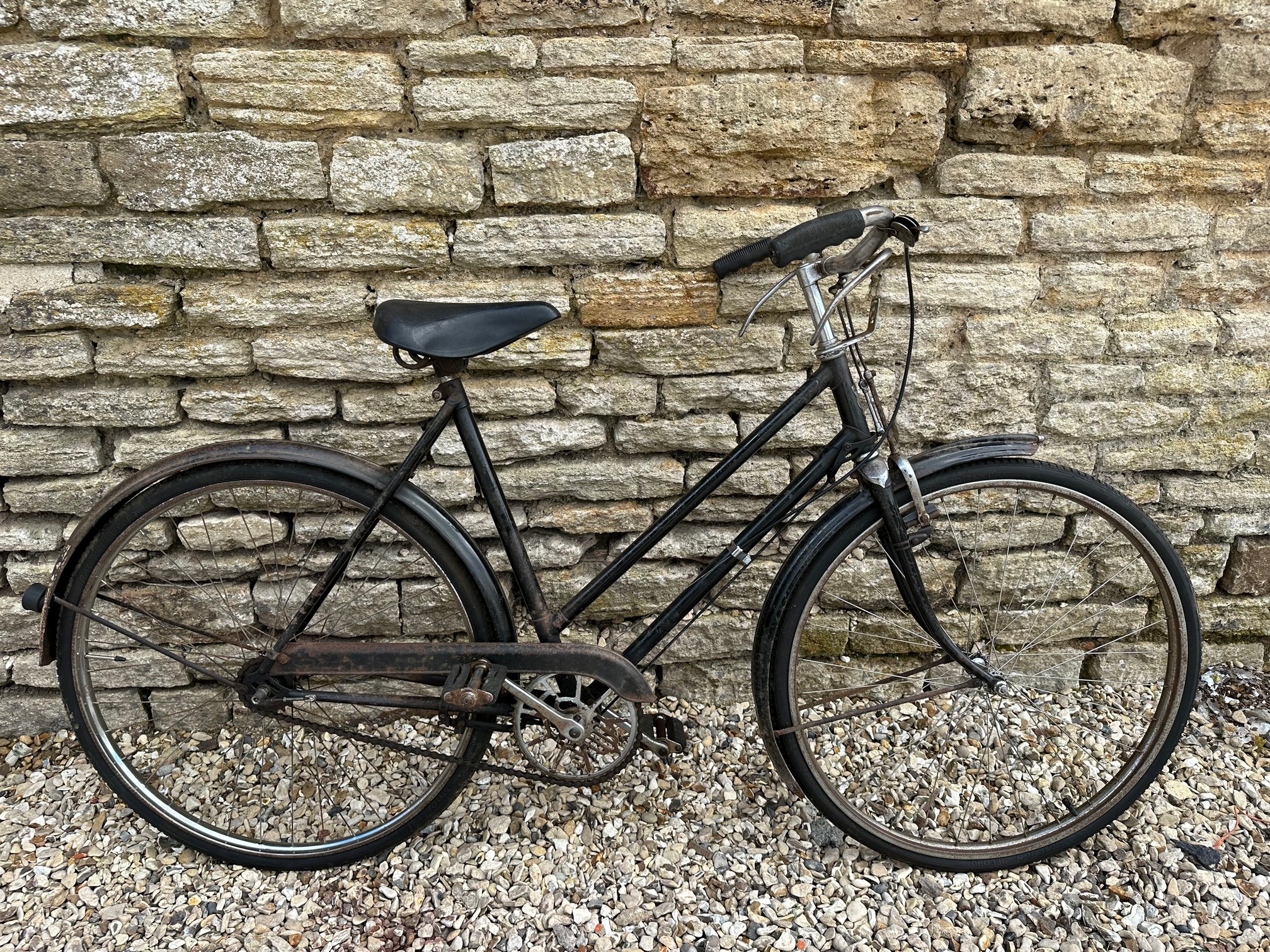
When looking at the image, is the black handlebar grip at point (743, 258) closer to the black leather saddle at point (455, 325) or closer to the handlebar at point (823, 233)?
the handlebar at point (823, 233)

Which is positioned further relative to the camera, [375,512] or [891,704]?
[891,704]

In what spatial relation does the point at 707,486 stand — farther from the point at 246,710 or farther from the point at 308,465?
the point at 246,710

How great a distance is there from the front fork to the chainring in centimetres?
77

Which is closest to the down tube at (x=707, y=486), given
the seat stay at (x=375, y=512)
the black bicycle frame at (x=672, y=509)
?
the black bicycle frame at (x=672, y=509)

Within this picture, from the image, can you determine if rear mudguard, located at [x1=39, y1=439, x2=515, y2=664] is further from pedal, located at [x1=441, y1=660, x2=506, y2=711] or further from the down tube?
the down tube

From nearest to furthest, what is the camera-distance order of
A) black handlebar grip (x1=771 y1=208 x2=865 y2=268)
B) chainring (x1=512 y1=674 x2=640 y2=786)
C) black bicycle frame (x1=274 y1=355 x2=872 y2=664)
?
black handlebar grip (x1=771 y1=208 x2=865 y2=268) < black bicycle frame (x1=274 y1=355 x2=872 y2=664) < chainring (x1=512 y1=674 x2=640 y2=786)

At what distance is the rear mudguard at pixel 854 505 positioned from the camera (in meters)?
2.00

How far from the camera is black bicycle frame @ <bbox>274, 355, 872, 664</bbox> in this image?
77.2 inches

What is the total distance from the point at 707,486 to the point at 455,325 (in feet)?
2.38

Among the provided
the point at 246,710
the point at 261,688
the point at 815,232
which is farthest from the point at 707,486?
the point at 246,710

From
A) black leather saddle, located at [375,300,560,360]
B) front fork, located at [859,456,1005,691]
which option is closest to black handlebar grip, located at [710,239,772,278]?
black leather saddle, located at [375,300,560,360]

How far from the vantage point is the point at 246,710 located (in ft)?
8.66

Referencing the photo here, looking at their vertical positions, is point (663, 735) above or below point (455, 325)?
below

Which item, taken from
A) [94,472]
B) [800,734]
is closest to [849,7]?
[800,734]
